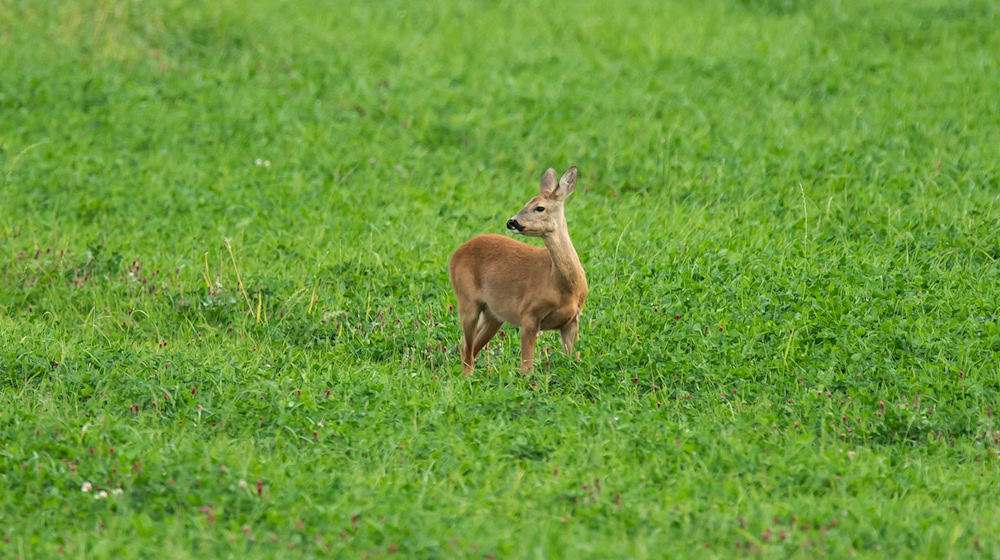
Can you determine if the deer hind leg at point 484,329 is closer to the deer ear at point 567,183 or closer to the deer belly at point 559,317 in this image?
the deer belly at point 559,317

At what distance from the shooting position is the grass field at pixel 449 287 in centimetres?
547

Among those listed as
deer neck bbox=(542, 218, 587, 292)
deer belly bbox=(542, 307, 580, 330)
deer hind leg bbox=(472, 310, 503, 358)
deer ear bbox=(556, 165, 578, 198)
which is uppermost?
deer ear bbox=(556, 165, 578, 198)

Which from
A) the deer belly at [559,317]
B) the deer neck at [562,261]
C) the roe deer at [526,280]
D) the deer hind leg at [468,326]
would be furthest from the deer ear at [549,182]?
the deer hind leg at [468,326]

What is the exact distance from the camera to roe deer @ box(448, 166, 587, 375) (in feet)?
23.6

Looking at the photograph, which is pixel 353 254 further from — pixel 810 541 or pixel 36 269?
pixel 810 541

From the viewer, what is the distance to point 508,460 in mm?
6090

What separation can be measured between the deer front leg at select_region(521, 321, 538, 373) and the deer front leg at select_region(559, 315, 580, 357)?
0.27m

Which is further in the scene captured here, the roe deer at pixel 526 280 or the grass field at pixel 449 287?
the roe deer at pixel 526 280

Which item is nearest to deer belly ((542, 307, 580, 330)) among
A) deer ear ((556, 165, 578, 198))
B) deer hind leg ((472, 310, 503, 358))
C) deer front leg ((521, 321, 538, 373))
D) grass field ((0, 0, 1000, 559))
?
deer front leg ((521, 321, 538, 373))

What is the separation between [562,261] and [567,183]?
0.51m

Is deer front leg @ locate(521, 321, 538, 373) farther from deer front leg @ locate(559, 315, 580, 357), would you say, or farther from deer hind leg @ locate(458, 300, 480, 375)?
deer hind leg @ locate(458, 300, 480, 375)

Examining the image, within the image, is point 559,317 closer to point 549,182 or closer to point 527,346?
point 527,346

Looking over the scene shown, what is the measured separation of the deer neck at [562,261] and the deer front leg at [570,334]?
0.30 meters

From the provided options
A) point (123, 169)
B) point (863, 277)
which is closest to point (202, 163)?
point (123, 169)
